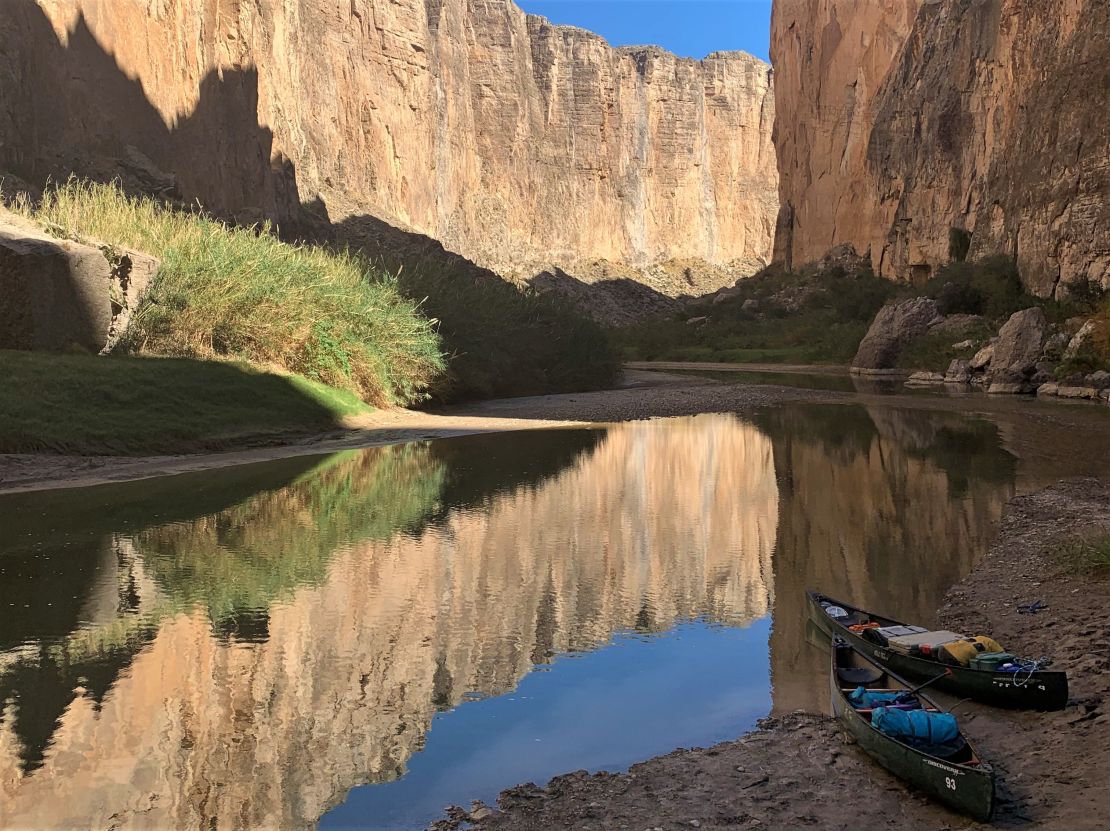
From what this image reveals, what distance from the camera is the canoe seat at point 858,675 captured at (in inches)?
243

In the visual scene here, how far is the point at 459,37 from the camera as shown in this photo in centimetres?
8988

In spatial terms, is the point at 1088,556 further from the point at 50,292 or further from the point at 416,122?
the point at 416,122

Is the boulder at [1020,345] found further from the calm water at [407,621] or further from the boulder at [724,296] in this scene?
the boulder at [724,296]

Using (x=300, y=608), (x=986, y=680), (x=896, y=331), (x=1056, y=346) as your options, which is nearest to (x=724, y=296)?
(x=896, y=331)

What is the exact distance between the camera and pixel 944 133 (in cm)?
5350

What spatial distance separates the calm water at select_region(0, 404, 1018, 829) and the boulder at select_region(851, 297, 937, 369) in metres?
26.8

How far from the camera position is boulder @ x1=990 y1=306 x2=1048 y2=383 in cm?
3070

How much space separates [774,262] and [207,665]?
2976 inches

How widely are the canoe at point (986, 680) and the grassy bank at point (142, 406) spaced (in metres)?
11.0

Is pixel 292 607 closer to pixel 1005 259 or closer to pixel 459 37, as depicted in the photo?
pixel 1005 259

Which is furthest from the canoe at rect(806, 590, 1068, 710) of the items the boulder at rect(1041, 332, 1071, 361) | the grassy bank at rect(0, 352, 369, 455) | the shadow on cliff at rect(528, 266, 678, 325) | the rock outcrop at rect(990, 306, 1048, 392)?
the shadow on cliff at rect(528, 266, 678, 325)

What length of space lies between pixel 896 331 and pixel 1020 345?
10.1 metres

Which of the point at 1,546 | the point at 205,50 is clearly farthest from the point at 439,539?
the point at 205,50

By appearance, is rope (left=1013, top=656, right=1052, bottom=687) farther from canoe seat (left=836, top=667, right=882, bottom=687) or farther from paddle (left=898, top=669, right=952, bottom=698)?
canoe seat (left=836, top=667, right=882, bottom=687)
